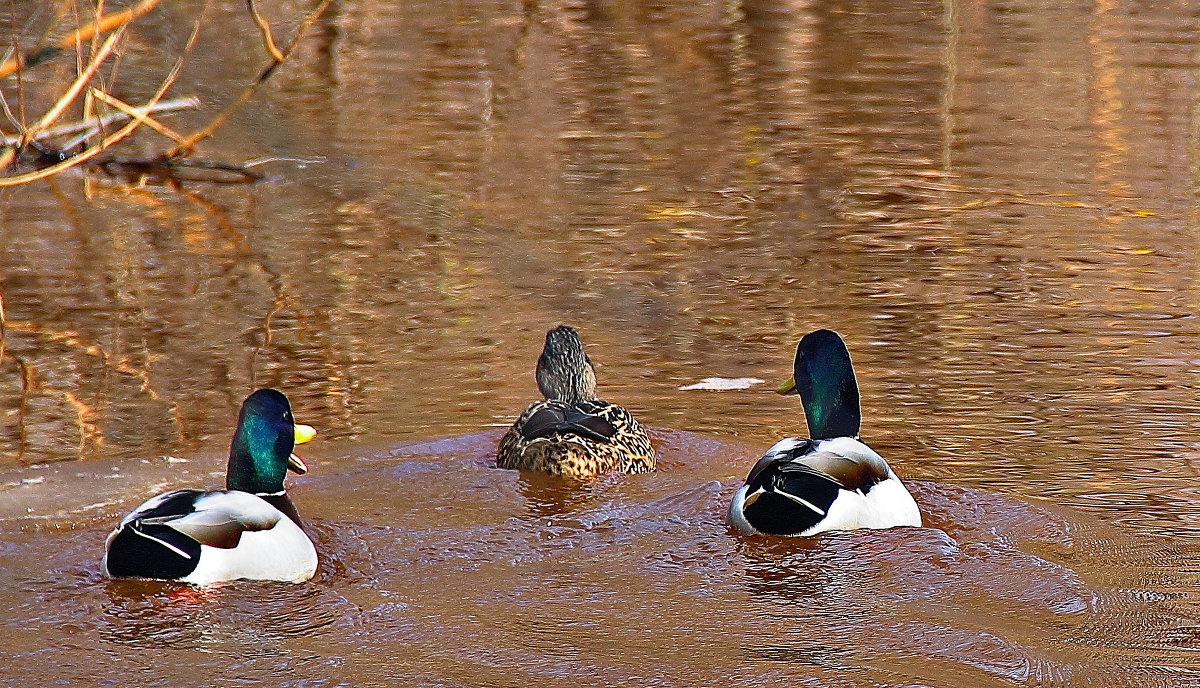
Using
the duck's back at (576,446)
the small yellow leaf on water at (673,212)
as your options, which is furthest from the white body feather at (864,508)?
the small yellow leaf on water at (673,212)

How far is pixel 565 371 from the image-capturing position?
25.3ft

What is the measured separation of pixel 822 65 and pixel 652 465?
35.9ft

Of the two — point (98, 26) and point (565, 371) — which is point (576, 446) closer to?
point (565, 371)

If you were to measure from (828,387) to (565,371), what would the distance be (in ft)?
4.24

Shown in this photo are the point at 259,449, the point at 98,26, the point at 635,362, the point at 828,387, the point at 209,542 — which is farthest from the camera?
the point at 635,362

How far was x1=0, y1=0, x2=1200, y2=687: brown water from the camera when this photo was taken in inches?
207

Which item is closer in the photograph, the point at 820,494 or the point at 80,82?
the point at 820,494

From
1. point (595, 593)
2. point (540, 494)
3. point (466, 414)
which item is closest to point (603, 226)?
point (466, 414)

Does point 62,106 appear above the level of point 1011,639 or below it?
above

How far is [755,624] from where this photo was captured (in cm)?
533

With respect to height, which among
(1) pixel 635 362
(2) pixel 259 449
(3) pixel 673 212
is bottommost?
(1) pixel 635 362

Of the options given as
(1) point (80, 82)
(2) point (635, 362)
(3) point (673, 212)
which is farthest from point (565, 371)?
(3) point (673, 212)

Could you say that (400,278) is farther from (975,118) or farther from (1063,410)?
(975,118)

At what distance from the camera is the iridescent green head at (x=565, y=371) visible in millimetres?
7711
